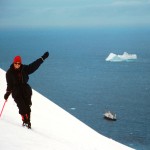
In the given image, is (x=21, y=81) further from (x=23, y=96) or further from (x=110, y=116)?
(x=110, y=116)

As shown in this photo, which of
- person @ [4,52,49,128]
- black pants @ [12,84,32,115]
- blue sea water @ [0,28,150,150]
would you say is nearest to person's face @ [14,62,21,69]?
person @ [4,52,49,128]

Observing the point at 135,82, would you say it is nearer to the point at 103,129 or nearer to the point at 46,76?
the point at 46,76

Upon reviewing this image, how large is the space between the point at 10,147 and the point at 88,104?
205 ft

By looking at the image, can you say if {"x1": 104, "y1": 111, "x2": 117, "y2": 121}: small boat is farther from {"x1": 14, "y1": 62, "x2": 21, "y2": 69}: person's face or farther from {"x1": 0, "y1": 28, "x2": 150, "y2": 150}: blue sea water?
{"x1": 14, "y1": 62, "x2": 21, "y2": 69}: person's face

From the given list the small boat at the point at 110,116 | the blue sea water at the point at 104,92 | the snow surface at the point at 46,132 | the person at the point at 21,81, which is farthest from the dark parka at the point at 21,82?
the small boat at the point at 110,116

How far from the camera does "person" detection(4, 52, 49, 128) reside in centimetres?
627

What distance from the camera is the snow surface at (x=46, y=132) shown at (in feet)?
17.0

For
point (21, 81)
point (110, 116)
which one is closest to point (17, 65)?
point (21, 81)

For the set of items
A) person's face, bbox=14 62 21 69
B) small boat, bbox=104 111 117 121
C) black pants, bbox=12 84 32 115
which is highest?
person's face, bbox=14 62 21 69

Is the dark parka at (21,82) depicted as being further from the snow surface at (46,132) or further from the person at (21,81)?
the snow surface at (46,132)

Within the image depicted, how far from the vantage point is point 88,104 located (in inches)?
2638

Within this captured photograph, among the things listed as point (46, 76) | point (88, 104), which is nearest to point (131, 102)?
point (88, 104)

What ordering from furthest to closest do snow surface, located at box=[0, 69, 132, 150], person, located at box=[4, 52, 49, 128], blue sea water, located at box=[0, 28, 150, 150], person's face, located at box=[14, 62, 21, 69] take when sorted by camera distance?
blue sea water, located at box=[0, 28, 150, 150]
person, located at box=[4, 52, 49, 128]
person's face, located at box=[14, 62, 21, 69]
snow surface, located at box=[0, 69, 132, 150]

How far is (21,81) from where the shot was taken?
640 centimetres
